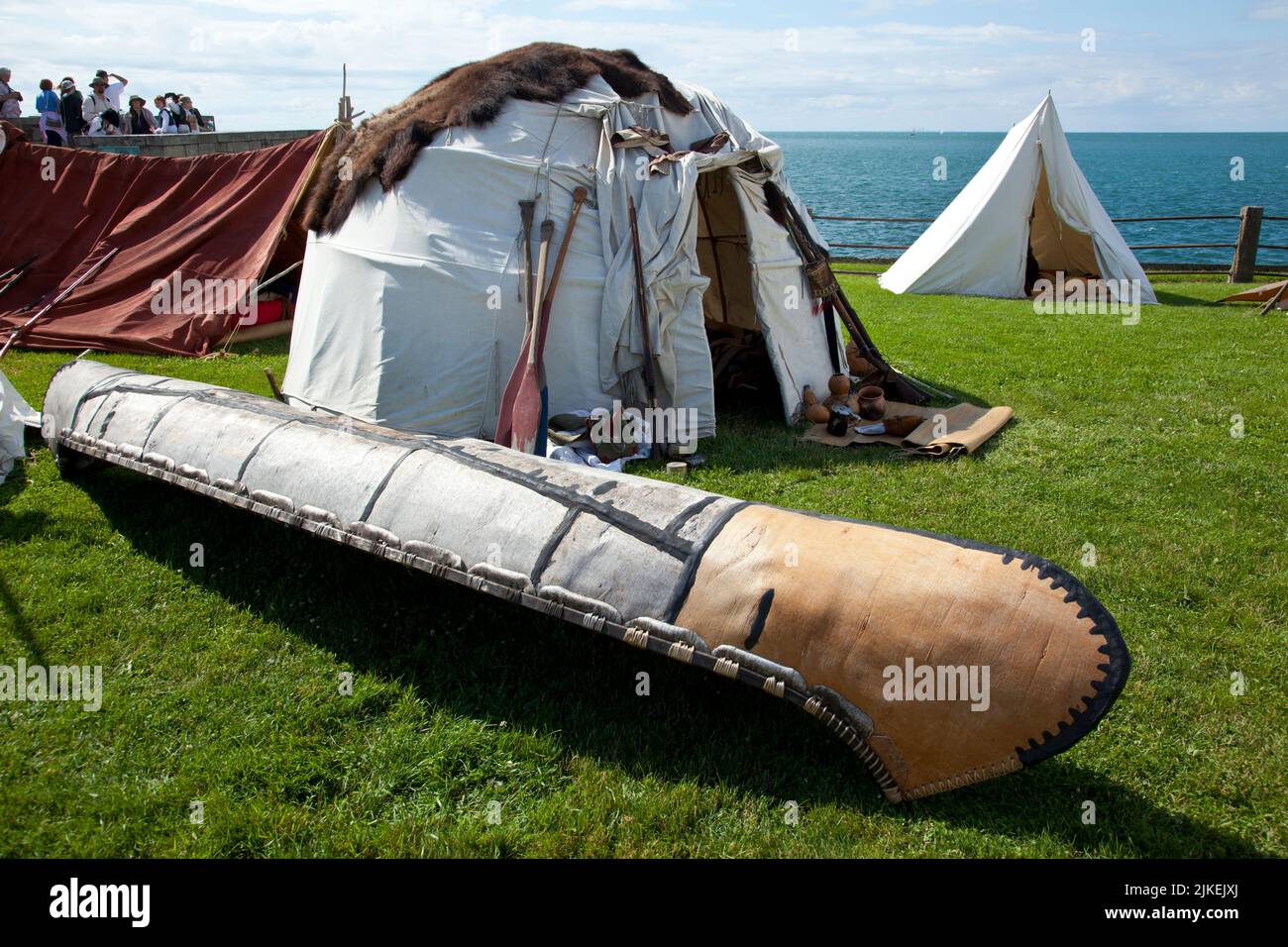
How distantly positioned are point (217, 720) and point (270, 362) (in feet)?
20.5

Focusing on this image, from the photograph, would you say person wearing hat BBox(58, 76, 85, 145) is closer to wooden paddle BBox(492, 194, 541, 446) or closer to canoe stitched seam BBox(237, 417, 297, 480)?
wooden paddle BBox(492, 194, 541, 446)

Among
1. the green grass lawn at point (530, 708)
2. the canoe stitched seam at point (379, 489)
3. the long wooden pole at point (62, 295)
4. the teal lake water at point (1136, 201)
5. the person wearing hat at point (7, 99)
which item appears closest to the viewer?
the green grass lawn at point (530, 708)

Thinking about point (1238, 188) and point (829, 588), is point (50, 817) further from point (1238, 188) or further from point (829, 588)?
point (1238, 188)

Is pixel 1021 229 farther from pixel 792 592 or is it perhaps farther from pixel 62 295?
pixel 62 295

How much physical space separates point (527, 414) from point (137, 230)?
24.7 ft

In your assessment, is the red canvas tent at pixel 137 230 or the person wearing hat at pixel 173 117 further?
the person wearing hat at pixel 173 117

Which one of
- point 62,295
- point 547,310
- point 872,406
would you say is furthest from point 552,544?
point 62,295

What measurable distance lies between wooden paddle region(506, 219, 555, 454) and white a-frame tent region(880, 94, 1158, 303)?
9516mm

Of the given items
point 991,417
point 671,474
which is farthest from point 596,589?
point 991,417

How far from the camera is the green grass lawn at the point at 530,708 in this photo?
108 inches

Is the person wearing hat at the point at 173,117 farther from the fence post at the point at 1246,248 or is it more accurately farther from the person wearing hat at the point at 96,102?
the fence post at the point at 1246,248

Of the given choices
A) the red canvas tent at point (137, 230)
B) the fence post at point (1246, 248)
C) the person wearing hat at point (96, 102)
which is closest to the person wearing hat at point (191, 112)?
the person wearing hat at point (96, 102)

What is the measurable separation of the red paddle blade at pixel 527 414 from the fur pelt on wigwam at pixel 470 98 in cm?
208

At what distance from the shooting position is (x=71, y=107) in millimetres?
13547
